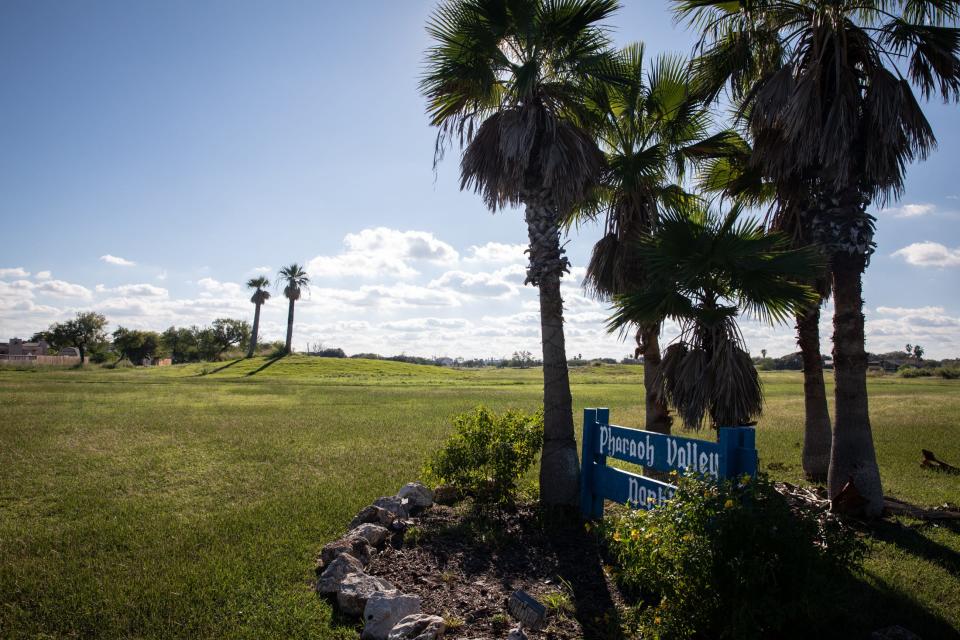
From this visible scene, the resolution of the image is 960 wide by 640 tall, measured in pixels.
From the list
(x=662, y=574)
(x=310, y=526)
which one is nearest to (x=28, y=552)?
(x=310, y=526)

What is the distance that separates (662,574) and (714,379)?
16.1 ft

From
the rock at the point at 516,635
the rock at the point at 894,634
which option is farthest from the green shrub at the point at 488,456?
the rock at the point at 894,634

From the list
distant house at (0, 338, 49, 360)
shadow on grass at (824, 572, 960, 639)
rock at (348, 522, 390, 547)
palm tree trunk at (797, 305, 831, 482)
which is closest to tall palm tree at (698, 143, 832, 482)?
palm tree trunk at (797, 305, 831, 482)

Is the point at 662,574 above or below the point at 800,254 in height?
below

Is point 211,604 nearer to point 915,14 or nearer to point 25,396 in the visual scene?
point 915,14

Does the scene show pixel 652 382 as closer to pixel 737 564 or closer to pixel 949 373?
pixel 737 564

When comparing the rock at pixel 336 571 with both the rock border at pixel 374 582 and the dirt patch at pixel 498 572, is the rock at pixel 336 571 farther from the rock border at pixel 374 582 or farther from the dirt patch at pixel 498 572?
the dirt patch at pixel 498 572

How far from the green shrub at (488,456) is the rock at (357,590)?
10.0 ft

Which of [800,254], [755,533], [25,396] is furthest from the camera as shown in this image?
[25,396]

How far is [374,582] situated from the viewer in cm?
559

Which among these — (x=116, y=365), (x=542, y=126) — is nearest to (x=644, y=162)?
(x=542, y=126)

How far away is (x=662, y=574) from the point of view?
13.2 ft

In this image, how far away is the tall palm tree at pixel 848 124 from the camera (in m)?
8.48

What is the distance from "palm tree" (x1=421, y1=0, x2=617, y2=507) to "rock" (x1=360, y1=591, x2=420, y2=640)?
3784 mm
